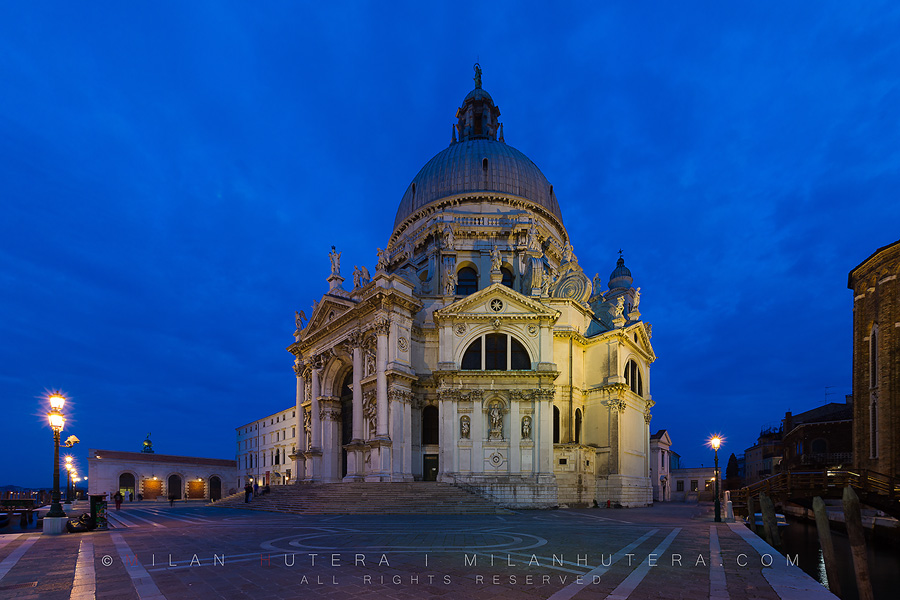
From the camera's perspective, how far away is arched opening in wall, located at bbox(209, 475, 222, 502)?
73262 mm

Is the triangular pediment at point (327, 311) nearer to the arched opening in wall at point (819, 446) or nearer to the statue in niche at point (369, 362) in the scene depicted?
the statue in niche at point (369, 362)

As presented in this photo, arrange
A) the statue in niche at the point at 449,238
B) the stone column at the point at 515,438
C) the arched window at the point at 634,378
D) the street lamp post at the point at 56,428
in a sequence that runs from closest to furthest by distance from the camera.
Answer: the street lamp post at the point at 56,428
the stone column at the point at 515,438
the arched window at the point at 634,378
the statue in niche at the point at 449,238

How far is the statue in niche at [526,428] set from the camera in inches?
1368

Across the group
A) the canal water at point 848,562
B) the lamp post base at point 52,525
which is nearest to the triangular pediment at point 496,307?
the canal water at point 848,562

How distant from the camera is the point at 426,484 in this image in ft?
102

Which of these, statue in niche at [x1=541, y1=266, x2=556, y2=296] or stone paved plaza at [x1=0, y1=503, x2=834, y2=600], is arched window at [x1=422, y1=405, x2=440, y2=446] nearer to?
statue in niche at [x1=541, y1=266, x2=556, y2=296]

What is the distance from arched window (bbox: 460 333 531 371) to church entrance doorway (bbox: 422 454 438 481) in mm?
6662

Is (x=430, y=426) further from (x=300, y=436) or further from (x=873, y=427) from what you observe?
(x=873, y=427)

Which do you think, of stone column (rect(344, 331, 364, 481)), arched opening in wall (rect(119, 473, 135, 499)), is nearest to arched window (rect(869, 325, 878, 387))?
stone column (rect(344, 331, 364, 481))

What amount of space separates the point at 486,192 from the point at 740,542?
3549cm

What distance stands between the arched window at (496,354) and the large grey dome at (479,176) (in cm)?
1599

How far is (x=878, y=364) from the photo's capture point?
99.1 ft

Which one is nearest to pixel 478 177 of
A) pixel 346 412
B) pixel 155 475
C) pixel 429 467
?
pixel 346 412

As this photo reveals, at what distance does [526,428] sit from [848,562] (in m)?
18.7
